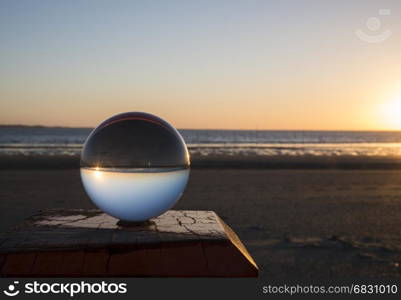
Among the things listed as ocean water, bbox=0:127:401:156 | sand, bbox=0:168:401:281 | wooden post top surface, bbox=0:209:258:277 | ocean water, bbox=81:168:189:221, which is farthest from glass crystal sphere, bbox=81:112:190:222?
ocean water, bbox=0:127:401:156

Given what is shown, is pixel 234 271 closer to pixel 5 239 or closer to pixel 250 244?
pixel 5 239

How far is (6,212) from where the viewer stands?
1018cm

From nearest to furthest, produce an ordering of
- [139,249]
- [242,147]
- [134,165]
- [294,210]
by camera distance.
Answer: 1. [139,249]
2. [134,165]
3. [294,210]
4. [242,147]

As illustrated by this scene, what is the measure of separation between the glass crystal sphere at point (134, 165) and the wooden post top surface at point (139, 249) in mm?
245

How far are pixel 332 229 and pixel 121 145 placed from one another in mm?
7053

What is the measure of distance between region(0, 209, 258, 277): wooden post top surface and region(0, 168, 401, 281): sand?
1837mm

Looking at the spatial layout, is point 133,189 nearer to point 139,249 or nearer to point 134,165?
point 134,165

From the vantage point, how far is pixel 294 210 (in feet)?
35.9

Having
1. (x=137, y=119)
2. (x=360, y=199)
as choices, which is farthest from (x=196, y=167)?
(x=137, y=119)

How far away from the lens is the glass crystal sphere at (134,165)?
10.7 feet

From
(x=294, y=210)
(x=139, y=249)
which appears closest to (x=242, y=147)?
(x=294, y=210)

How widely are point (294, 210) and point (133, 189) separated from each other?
8.40 metres

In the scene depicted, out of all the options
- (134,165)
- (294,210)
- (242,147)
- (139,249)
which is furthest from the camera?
(242,147)

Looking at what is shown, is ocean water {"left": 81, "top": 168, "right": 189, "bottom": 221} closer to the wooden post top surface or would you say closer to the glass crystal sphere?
the glass crystal sphere
